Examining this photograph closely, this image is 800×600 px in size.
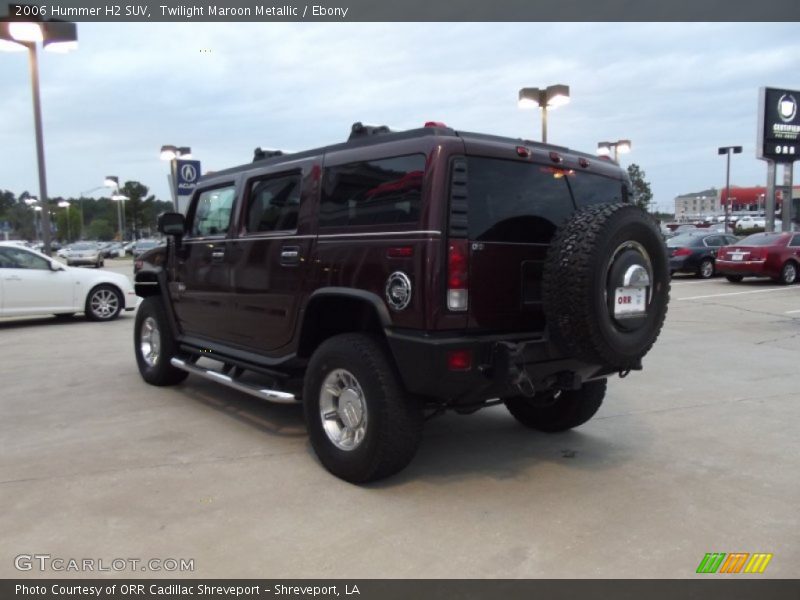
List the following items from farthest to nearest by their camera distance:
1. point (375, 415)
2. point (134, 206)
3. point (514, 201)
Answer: point (134, 206) < point (514, 201) < point (375, 415)

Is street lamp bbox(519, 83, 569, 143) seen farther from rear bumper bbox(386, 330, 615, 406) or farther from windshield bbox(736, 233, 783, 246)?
rear bumper bbox(386, 330, 615, 406)

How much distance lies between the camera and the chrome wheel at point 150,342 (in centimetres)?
664

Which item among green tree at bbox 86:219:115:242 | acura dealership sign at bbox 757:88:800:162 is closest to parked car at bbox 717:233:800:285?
acura dealership sign at bbox 757:88:800:162

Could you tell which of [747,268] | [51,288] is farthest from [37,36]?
[747,268]

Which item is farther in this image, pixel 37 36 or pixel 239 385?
pixel 37 36

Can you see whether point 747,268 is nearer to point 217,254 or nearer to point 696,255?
point 696,255

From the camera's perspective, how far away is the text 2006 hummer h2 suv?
3.63 metres

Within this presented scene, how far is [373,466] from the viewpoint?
153 inches

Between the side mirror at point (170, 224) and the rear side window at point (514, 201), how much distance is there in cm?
330

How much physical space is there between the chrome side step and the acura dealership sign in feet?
80.3

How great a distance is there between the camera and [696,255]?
2036cm

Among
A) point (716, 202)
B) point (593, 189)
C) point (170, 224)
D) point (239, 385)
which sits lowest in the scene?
point (239, 385)

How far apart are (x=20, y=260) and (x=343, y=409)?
372 inches

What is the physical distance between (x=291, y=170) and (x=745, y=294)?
46.2ft
